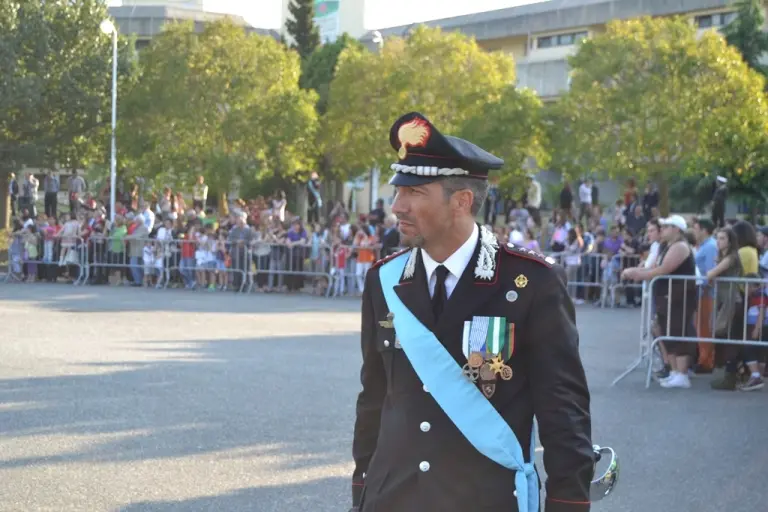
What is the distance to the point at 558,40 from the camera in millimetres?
59125

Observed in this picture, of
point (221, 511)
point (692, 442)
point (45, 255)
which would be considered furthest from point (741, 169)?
point (221, 511)

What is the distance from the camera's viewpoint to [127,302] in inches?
804

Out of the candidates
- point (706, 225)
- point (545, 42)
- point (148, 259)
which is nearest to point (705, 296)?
point (706, 225)

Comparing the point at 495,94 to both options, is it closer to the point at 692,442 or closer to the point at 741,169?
the point at 741,169

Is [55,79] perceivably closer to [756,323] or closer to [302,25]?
[302,25]

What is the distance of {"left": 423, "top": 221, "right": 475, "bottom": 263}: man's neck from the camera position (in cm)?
330

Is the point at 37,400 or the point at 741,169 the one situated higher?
the point at 741,169

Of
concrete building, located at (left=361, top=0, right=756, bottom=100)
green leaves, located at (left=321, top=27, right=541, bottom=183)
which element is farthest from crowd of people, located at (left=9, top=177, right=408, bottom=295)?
concrete building, located at (left=361, top=0, right=756, bottom=100)

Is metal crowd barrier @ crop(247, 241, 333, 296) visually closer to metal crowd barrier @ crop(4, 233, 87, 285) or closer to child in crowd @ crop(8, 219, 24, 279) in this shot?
metal crowd barrier @ crop(4, 233, 87, 285)

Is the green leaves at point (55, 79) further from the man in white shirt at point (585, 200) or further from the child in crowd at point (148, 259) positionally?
the man in white shirt at point (585, 200)

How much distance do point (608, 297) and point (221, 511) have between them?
1735cm

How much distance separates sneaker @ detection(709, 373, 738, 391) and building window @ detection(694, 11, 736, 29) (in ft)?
142

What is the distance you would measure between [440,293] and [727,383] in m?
9.41

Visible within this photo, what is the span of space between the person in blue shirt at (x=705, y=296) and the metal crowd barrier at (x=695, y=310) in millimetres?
10
